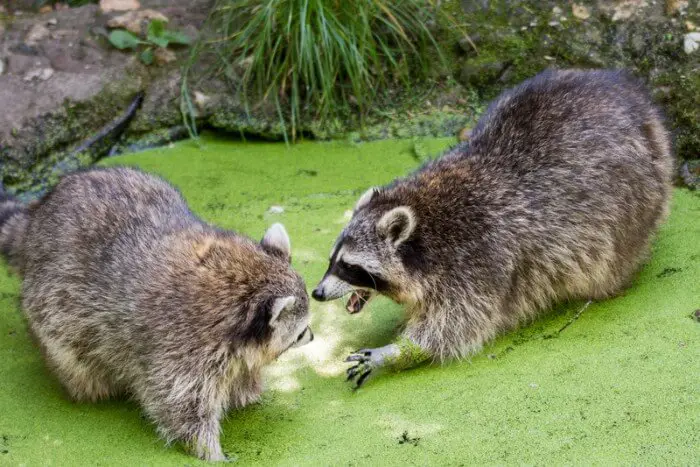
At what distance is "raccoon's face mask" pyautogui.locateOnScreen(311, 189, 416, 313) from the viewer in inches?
183

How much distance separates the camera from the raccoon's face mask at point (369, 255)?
4.65 m

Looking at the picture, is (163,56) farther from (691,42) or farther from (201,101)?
(691,42)

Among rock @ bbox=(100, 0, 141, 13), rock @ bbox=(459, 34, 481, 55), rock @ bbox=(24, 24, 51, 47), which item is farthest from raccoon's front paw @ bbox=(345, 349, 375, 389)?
rock @ bbox=(100, 0, 141, 13)

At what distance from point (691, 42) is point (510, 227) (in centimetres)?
252

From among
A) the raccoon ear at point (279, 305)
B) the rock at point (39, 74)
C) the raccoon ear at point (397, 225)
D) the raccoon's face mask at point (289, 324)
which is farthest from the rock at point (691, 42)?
the rock at point (39, 74)

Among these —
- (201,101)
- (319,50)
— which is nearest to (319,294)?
(319,50)

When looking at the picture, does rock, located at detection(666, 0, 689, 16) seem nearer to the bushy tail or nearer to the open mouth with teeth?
the open mouth with teeth

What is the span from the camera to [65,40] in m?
6.98

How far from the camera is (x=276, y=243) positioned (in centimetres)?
436

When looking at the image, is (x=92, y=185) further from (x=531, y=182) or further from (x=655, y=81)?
(x=655, y=81)

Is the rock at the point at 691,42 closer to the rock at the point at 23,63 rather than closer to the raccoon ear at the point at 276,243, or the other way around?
the raccoon ear at the point at 276,243

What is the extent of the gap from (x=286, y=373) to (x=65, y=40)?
147 inches

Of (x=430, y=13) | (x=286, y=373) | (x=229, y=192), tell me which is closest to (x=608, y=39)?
(x=430, y=13)

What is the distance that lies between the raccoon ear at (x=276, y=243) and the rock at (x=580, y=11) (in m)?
3.52
